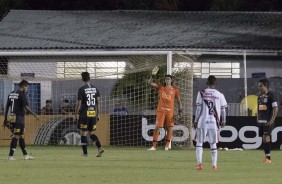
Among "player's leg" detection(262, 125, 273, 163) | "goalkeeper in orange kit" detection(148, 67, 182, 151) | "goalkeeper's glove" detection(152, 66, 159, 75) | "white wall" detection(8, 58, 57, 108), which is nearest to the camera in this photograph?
"player's leg" detection(262, 125, 273, 163)

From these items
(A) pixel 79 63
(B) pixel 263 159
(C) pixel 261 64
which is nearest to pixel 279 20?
(C) pixel 261 64

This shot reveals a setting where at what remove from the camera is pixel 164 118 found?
110 feet

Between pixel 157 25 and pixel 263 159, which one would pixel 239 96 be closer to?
pixel 157 25

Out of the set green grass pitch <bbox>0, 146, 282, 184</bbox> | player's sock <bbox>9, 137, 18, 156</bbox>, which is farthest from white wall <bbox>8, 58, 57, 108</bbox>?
player's sock <bbox>9, 137, 18, 156</bbox>

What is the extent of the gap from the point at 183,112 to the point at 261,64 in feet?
25.6

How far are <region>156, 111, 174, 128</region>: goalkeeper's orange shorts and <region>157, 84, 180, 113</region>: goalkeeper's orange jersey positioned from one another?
0.39 feet

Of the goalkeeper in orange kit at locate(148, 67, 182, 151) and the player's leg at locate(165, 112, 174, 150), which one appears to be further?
the player's leg at locate(165, 112, 174, 150)

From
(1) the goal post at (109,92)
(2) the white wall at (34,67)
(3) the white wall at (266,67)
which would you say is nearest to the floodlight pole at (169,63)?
(1) the goal post at (109,92)

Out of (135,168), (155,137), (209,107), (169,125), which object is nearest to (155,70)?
(169,125)

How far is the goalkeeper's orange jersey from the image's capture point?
109ft

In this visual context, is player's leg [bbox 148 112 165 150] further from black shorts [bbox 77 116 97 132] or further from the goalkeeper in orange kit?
black shorts [bbox 77 116 97 132]

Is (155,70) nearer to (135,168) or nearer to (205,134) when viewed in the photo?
(135,168)

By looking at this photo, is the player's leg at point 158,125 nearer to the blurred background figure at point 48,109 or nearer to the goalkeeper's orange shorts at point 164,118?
the goalkeeper's orange shorts at point 164,118
